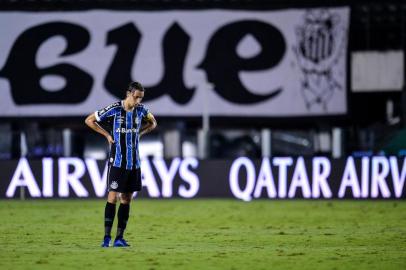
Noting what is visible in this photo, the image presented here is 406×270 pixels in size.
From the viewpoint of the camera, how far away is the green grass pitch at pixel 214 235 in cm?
1002

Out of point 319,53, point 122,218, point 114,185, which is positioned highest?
point 319,53

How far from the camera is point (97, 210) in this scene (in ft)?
65.1

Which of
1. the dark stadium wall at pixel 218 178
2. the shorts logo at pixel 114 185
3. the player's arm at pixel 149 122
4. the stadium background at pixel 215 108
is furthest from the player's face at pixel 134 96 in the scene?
the dark stadium wall at pixel 218 178

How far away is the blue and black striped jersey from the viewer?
11375mm

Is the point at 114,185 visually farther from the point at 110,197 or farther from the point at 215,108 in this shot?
the point at 215,108

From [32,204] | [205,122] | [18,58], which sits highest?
[18,58]

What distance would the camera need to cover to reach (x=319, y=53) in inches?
1153

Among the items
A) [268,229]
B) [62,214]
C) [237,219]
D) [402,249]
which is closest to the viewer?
[402,249]

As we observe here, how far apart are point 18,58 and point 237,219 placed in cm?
1492

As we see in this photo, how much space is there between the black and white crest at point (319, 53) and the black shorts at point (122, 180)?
18552mm

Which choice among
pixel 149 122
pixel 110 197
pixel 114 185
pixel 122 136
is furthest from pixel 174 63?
pixel 114 185

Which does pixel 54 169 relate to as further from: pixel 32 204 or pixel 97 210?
pixel 97 210

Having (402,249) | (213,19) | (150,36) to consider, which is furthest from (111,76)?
(402,249)

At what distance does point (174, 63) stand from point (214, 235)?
16540 millimetres
